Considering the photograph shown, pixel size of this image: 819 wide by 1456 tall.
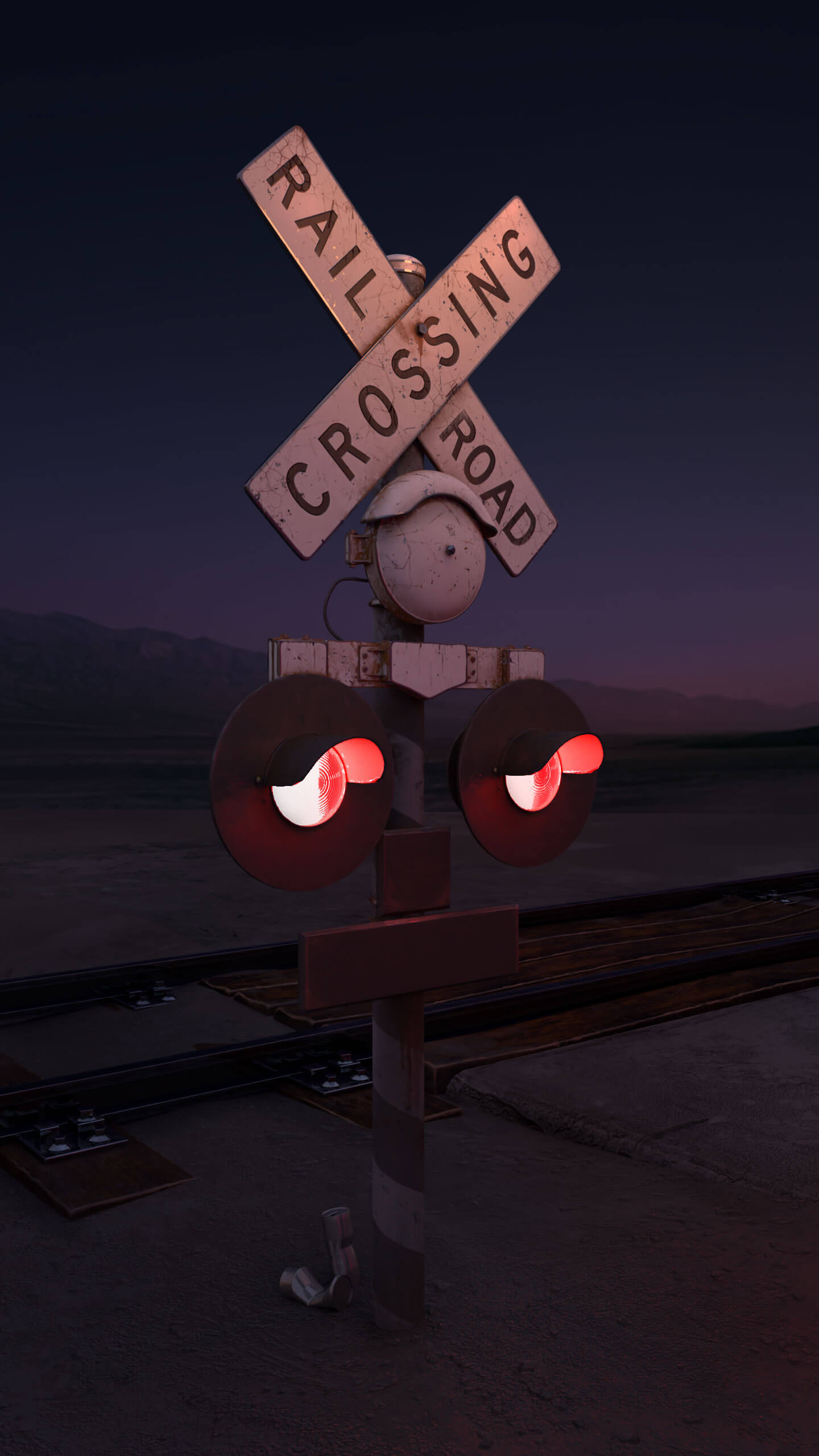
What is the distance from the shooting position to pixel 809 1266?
2951 mm

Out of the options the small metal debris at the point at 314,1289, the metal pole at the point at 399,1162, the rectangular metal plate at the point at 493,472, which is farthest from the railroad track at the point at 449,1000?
the rectangular metal plate at the point at 493,472

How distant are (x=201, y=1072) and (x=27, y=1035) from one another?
1.48 m

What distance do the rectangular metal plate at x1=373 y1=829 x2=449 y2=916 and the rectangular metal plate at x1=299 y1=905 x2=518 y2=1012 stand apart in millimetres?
53

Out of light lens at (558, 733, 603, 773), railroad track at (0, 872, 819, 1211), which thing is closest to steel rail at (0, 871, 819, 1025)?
railroad track at (0, 872, 819, 1211)

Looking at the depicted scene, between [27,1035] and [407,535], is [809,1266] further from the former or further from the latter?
[27,1035]

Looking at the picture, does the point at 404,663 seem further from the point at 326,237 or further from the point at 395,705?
the point at 326,237

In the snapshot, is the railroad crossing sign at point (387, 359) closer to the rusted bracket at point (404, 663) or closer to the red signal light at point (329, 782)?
the rusted bracket at point (404, 663)

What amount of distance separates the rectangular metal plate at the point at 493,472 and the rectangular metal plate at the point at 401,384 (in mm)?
84

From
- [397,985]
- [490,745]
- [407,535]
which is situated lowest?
[397,985]

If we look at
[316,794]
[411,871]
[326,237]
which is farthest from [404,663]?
[326,237]

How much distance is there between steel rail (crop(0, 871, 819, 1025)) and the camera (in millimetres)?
5824

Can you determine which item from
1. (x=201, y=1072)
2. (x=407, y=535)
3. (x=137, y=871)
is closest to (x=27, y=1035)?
(x=201, y=1072)

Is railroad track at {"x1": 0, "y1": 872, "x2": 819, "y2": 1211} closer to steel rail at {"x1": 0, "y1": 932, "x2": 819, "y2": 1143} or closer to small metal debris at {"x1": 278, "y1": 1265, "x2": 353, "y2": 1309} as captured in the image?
steel rail at {"x1": 0, "y1": 932, "x2": 819, "y2": 1143}

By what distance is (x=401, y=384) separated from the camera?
2754mm
